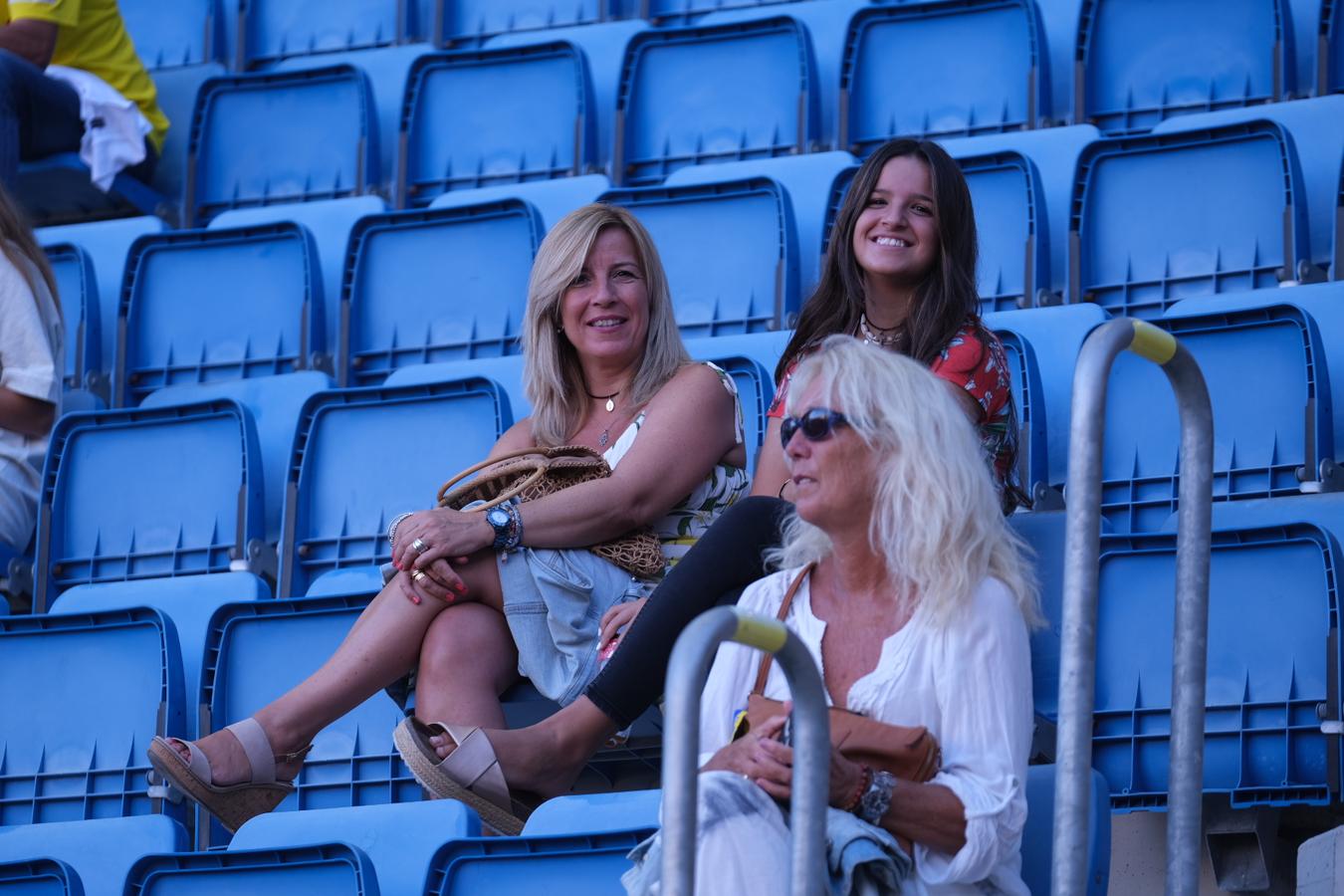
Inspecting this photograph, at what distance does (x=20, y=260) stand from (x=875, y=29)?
5.92 feet

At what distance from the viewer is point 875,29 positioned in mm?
4184

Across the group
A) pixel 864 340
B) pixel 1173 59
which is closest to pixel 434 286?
pixel 864 340

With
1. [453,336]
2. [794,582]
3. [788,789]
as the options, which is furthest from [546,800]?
[453,336]

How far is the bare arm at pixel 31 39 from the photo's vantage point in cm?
437

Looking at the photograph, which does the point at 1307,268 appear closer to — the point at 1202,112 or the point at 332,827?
the point at 1202,112

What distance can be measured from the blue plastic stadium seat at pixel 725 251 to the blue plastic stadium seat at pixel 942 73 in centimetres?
→ 55

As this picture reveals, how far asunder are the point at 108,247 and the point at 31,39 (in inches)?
21.5

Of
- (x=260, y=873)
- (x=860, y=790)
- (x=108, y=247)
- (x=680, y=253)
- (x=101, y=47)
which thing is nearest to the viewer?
(x=860, y=790)

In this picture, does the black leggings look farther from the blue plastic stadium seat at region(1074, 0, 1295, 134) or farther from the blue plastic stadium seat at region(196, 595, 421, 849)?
the blue plastic stadium seat at region(1074, 0, 1295, 134)

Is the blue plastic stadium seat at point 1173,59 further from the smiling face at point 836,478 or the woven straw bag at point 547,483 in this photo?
the smiling face at point 836,478

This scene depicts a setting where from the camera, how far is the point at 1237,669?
8.39 ft

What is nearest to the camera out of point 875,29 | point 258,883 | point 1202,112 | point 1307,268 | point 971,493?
point 971,493

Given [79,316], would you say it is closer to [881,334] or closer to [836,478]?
[881,334]

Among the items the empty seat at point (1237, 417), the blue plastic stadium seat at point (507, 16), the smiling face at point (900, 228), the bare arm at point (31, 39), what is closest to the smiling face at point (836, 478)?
the smiling face at point (900, 228)
